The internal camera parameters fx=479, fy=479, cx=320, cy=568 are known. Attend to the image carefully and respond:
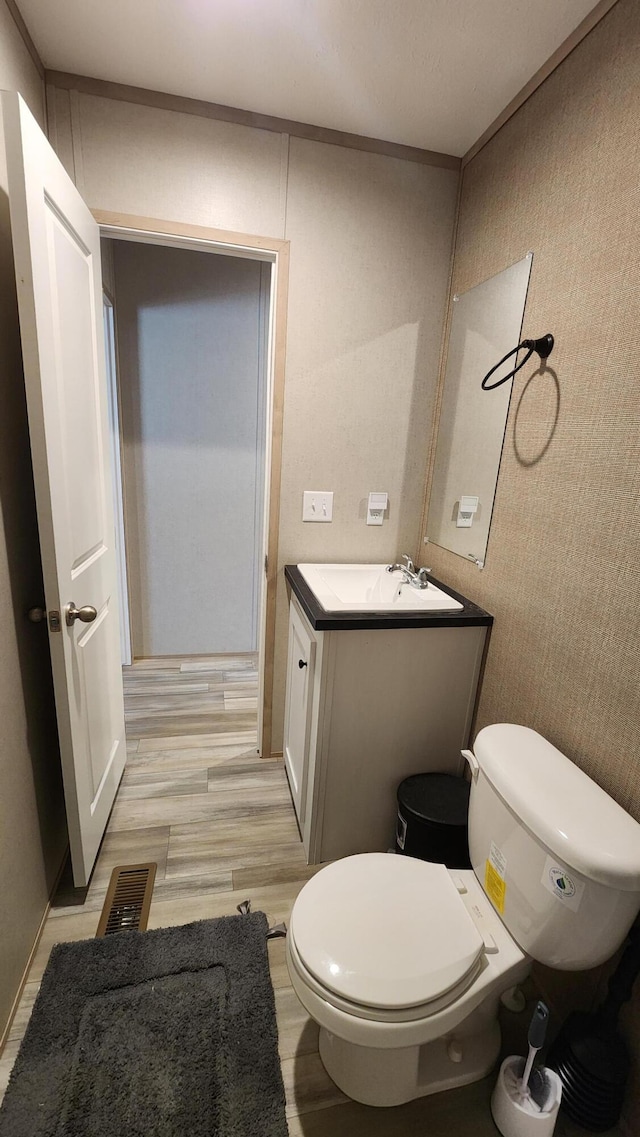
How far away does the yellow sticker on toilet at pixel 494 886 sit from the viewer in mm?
1035

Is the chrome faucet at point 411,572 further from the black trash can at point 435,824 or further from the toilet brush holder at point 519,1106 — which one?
the toilet brush holder at point 519,1106

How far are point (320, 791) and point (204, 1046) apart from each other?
2.12 feet

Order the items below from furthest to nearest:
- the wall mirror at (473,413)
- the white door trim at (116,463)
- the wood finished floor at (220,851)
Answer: the white door trim at (116,463)
the wall mirror at (473,413)
the wood finished floor at (220,851)

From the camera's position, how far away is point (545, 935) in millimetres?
933

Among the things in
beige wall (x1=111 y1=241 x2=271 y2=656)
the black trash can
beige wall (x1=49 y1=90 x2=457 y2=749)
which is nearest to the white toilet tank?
the black trash can

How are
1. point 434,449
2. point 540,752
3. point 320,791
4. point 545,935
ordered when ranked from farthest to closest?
point 434,449, point 320,791, point 540,752, point 545,935

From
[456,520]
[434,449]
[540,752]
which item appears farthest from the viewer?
[434,449]

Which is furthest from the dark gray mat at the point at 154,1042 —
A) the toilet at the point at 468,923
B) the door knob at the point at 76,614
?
the door knob at the point at 76,614

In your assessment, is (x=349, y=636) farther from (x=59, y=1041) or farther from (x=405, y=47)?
(x=405, y=47)

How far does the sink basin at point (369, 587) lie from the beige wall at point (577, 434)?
0.80 feet

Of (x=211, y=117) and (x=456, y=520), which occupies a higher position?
(x=211, y=117)

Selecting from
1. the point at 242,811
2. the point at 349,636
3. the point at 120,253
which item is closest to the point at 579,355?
the point at 349,636

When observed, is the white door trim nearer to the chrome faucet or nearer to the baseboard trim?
the baseboard trim

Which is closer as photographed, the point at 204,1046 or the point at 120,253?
the point at 204,1046
